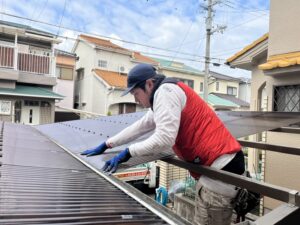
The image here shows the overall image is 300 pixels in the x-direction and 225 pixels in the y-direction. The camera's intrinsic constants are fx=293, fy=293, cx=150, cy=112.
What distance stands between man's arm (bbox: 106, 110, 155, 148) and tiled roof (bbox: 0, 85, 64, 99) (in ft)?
47.5

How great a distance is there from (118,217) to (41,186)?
669 millimetres

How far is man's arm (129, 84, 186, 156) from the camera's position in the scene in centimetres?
188

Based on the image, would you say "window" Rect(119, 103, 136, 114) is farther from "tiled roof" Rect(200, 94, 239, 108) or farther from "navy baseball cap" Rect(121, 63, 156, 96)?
"navy baseball cap" Rect(121, 63, 156, 96)

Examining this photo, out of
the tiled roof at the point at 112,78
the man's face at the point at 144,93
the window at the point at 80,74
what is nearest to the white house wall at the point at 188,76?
the tiled roof at the point at 112,78

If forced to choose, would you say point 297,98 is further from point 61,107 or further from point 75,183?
point 61,107

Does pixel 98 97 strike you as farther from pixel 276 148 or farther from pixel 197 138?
pixel 197 138

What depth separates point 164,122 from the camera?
1.89 meters

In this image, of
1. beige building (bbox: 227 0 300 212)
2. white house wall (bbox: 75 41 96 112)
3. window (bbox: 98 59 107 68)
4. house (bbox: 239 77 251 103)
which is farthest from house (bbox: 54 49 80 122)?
beige building (bbox: 227 0 300 212)

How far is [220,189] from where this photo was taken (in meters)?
2.14

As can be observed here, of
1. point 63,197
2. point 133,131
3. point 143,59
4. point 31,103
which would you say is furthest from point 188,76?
point 63,197

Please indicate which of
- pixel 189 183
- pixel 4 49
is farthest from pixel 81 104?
pixel 189 183

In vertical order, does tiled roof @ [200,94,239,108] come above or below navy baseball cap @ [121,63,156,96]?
above

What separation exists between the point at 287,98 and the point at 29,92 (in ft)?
46.7

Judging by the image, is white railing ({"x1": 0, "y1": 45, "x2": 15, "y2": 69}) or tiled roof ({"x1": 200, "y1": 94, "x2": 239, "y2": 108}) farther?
tiled roof ({"x1": 200, "y1": 94, "x2": 239, "y2": 108})
